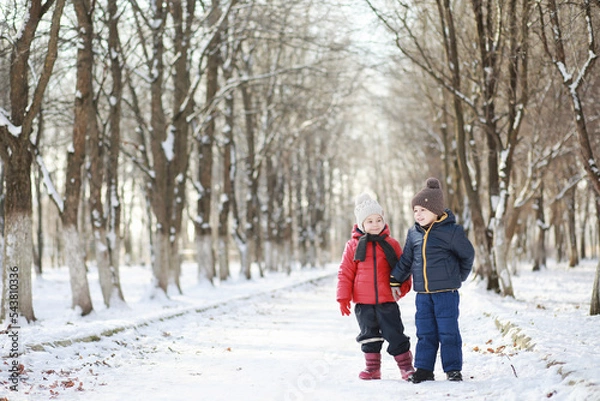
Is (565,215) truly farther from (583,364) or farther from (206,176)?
(583,364)

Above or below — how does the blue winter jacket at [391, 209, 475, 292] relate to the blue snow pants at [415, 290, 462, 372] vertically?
above

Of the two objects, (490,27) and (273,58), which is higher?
(273,58)

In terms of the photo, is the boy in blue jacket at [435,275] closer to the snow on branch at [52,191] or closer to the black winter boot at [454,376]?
the black winter boot at [454,376]

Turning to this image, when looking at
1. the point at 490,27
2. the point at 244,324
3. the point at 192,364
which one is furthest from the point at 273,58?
the point at 192,364

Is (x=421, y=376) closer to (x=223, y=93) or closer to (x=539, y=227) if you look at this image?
(x=223, y=93)

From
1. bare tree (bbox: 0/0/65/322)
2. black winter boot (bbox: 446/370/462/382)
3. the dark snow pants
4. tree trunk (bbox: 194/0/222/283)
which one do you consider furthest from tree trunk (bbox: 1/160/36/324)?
tree trunk (bbox: 194/0/222/283)

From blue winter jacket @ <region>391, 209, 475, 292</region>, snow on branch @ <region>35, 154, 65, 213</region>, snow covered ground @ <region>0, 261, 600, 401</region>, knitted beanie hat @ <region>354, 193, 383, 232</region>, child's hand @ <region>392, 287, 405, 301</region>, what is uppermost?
snow on branch @ <region>35, 154, 65, 213</region>

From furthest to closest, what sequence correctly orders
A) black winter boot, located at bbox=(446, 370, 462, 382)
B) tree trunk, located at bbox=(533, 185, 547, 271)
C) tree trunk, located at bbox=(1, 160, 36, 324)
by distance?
tree trunk, located at bbox=(533, 185, 547, 271) < tree trunk, located at bbox=(1, 160, 36, 324) < black winter boot, located at bbox=(446, 370, 462, 382)

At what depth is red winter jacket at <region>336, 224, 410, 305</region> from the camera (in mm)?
5633

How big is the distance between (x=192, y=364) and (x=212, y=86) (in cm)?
1427

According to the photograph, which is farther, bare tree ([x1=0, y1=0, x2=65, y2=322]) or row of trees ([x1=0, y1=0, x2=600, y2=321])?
row of trees ([x1=0, y1=0, x2=600, y2=321])

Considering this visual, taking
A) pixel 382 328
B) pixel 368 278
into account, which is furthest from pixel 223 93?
pixel 382 328

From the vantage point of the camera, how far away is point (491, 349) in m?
6.77

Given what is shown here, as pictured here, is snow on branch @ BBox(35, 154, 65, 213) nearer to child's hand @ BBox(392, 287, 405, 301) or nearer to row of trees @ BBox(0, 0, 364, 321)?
row of trees @ BBox(0, 0, 364, 321)
